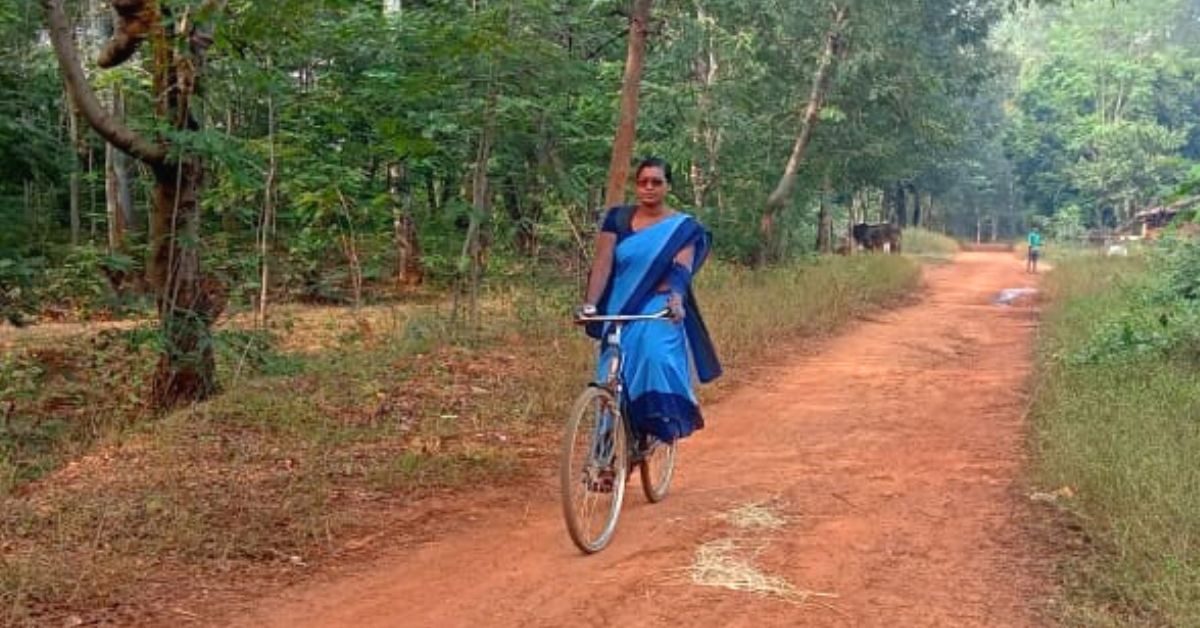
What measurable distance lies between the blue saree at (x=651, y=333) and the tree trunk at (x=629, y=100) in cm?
496

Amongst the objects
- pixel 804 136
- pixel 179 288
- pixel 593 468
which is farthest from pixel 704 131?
pixel 593 468

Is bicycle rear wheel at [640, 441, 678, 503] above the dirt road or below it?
above

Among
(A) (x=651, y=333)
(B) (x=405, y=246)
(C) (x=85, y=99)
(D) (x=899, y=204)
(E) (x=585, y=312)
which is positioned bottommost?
(A) (x=651, y=333)

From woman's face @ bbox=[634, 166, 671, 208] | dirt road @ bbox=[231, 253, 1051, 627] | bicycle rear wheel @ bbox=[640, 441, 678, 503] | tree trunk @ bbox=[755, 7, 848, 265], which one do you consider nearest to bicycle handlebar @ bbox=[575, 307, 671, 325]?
woman's face @ bbox=[634, 166, 671, 208]

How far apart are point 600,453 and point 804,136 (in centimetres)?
1527

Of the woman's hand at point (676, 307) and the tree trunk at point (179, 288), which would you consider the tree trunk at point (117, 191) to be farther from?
the woman's hand at point (676, 307)

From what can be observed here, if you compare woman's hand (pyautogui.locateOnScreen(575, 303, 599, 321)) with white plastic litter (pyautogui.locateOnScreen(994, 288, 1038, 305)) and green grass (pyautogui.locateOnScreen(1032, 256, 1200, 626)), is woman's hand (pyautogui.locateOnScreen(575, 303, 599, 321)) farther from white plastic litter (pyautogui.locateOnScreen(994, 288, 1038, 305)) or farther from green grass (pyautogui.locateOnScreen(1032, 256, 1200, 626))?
white plastic litter (pyautogui.locateOnScreen(994, 288, 1038, 305))

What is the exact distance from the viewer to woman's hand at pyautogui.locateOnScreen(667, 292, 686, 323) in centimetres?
506

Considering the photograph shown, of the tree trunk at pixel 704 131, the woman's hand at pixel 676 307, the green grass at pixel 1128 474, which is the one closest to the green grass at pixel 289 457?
the woman's hand at pixel 676 307

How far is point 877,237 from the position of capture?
34.8 meters

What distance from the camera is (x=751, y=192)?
20.0m

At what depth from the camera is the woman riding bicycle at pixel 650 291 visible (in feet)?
17.0

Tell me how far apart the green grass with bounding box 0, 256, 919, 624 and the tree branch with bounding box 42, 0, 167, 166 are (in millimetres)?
1488

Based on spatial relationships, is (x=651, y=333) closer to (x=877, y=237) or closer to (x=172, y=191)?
(x=172, y=191)
